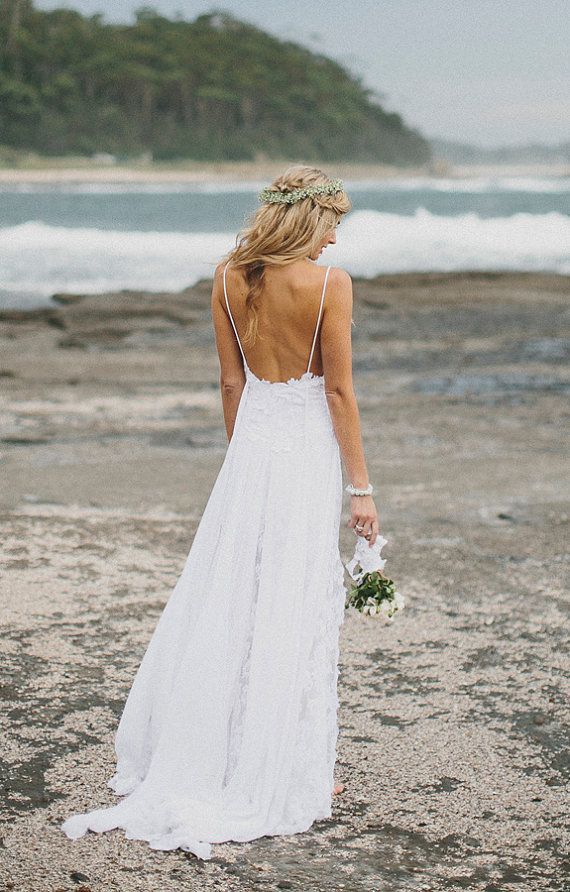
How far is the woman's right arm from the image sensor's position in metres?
3.07

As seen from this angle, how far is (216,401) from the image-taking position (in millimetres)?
11047

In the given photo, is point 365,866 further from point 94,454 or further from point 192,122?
point 192,122

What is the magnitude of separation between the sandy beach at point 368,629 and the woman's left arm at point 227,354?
4.09 feet

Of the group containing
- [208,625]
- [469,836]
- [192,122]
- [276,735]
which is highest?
[192,122]

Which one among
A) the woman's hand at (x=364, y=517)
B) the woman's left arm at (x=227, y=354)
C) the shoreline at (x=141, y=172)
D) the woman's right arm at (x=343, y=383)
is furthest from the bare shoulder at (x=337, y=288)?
the shoreline at (x=141, y=172)

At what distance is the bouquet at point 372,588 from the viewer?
336cm

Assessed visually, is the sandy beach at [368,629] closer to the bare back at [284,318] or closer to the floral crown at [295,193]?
the bare back at [284,318]

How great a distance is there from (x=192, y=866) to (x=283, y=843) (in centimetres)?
28

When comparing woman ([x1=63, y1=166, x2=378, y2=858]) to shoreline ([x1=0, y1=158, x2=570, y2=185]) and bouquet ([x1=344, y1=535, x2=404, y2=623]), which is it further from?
shoreline ([x1=0, y1=158, x2=570, y2=185])

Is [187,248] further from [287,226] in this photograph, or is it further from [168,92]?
[168,92]

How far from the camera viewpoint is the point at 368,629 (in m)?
5.01

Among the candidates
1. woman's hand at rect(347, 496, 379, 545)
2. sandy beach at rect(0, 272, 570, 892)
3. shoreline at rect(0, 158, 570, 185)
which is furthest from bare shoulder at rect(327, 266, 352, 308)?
shoreline at rect(0, 158, 570, 185)

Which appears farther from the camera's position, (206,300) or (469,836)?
(206,300)

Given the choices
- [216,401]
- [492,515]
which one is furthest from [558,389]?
[492,515]
